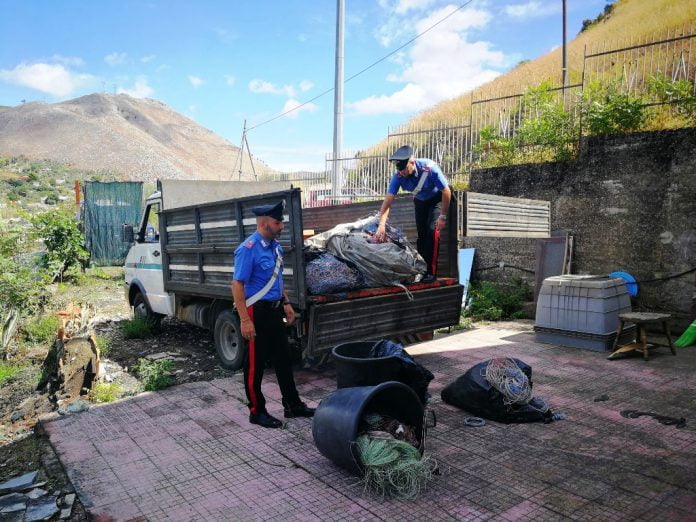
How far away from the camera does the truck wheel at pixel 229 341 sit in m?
5.72

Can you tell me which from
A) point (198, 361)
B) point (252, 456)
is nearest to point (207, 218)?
point (198, 361)

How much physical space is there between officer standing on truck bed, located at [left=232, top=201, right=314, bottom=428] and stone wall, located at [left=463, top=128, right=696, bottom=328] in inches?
227

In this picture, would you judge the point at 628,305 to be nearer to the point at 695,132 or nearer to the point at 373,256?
the point at 695,132

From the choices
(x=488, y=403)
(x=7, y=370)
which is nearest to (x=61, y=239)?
(x=7, y=370)

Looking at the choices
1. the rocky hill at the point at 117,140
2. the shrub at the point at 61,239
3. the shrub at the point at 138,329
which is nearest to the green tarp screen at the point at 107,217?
the shrub at the point at 61,239

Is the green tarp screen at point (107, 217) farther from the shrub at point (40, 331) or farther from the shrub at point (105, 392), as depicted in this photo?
the shrub at point (105, 392)

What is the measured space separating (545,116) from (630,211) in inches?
114

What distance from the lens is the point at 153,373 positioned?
5.42 meters

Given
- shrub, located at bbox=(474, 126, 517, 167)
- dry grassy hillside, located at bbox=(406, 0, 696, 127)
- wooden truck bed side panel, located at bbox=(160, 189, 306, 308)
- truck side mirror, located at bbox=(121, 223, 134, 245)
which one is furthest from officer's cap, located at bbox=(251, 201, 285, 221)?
dry grassy hillside, located at bbox=(406, 0, 696, 127)

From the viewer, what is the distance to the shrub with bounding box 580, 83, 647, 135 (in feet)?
26.5

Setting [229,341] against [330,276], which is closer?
[330,276]

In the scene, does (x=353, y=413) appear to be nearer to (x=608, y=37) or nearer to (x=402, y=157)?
(x=402, y=157)

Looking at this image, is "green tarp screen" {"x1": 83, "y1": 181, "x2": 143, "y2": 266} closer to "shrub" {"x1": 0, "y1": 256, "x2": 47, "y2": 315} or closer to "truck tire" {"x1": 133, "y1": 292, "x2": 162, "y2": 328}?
"shrub" {"x1": 0, "y1": 256, "x2": 47, "y2": 315}

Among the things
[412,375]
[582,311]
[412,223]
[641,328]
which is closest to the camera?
[412,375]
